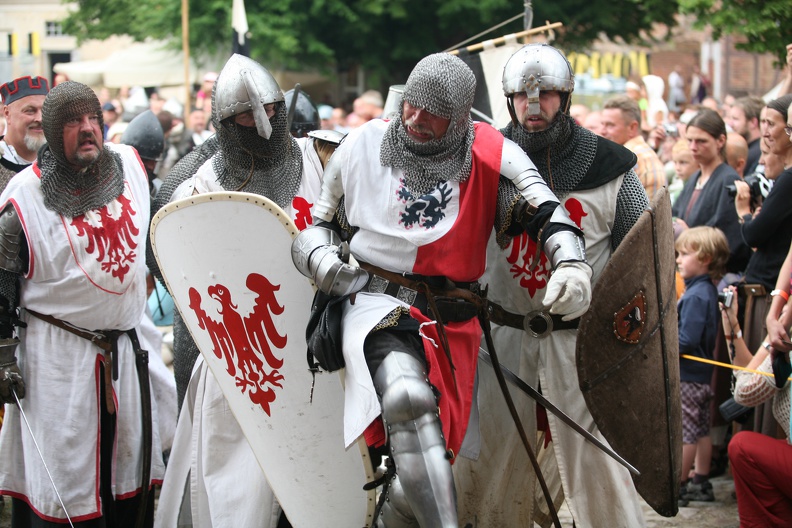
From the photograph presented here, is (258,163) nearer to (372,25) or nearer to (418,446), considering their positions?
(418,446)

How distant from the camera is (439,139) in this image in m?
3.69

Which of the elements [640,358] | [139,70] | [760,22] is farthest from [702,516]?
[139,70]

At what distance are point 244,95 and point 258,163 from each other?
268 mm

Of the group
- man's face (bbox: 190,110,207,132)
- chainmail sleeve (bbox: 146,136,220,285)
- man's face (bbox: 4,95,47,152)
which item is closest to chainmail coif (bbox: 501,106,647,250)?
chainmail sleeve (bbox: 146,136,220,285)

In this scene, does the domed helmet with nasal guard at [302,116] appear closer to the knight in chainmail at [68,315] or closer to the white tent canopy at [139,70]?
the knight in chainmail at [68,315]

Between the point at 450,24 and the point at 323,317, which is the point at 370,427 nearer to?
the point at 323,317

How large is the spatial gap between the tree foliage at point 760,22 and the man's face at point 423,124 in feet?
17.8

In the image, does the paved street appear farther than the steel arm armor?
Yes

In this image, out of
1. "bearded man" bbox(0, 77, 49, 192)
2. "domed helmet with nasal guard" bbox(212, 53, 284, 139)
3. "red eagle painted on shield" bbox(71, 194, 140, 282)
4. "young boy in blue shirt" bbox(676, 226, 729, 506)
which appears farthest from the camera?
"young boy in blue shirt" bbox(676, 226, 729, 506)

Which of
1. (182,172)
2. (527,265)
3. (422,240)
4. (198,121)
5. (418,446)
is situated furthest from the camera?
(198,121)

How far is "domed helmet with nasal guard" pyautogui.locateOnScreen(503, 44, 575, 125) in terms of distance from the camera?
3928mm

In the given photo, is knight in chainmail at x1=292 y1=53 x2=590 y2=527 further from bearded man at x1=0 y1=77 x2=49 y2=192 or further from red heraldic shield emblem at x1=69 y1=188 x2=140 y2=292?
bearded man at x1=0 y1=77 x2=49 y2=192

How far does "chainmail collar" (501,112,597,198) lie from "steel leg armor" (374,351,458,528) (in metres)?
1.05

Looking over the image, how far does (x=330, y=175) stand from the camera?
3787 mm
